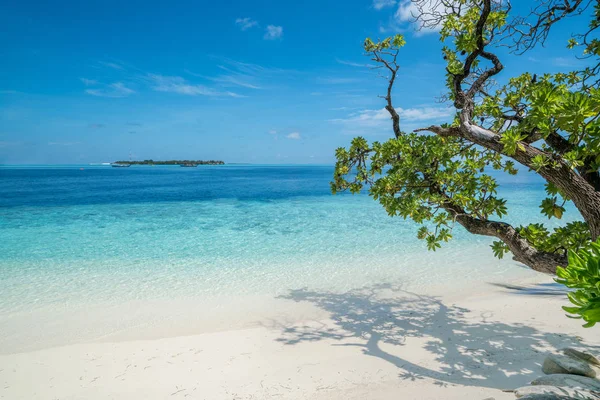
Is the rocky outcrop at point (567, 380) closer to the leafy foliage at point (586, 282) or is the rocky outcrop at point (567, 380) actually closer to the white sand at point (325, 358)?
the white sand at point (325, 358)

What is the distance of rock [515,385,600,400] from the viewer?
2866mm

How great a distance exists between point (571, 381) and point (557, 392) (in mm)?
536

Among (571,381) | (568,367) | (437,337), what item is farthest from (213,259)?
(571,381)

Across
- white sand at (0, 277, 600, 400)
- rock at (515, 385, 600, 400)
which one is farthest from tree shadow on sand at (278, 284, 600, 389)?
rock at (515, 385, 600, 400)

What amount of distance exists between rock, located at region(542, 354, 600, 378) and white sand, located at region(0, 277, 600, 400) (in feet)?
0.60

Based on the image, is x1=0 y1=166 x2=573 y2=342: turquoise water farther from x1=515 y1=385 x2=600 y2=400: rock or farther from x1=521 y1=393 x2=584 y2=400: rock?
x1=521 y1=393 x2=584 y2=400: rock

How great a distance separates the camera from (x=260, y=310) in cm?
659

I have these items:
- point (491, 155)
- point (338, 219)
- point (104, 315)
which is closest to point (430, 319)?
point (491, 155)

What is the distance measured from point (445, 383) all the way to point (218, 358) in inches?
117

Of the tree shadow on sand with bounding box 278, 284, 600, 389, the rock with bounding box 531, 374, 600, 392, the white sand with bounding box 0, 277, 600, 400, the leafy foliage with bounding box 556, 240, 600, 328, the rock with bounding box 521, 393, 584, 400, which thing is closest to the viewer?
the leafy foliage with bounding box 556, 240, 600, 328

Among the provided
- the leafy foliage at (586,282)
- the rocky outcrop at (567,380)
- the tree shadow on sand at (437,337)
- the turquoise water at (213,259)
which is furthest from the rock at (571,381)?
the turquoise water at (213,259)

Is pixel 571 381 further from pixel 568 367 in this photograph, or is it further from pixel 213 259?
pixel 213 259

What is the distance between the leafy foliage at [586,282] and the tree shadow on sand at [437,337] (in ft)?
10.1

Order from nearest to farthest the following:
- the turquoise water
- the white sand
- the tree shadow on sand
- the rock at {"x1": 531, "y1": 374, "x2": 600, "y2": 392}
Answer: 1. the rock at {"x1": 531, "y1": 374, "x2": 600, "y2": 392}
2. the white sand
3. the tree shadow on sand
4. the turquoise water
